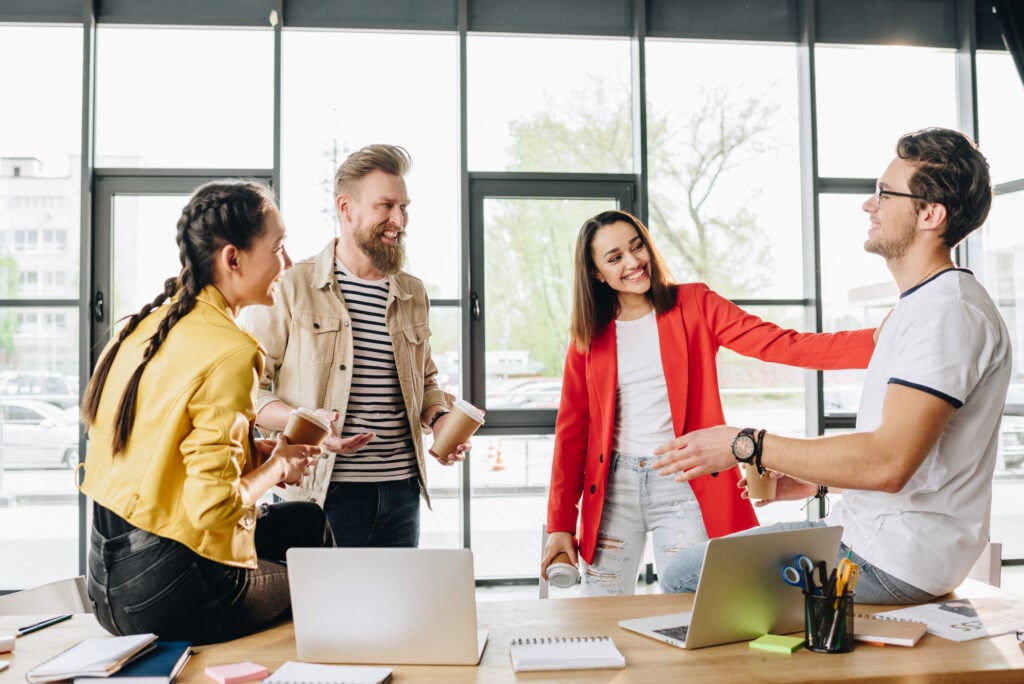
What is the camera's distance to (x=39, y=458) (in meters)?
4.23

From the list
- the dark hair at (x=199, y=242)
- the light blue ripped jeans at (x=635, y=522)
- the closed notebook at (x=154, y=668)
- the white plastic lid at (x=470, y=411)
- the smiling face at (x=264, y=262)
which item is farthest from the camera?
the light blue ripped jeans at (x=635, y=522)

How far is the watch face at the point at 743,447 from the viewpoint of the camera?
5.48 feet

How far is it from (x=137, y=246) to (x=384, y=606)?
3.65 metres

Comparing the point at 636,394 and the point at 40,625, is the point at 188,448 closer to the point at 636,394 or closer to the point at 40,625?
the point at 40,625

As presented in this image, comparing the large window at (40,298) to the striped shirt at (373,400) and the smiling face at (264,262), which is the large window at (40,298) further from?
the smiling face at (264,262)

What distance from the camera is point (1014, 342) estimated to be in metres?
4.96

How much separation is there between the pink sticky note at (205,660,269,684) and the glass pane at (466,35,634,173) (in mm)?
3566

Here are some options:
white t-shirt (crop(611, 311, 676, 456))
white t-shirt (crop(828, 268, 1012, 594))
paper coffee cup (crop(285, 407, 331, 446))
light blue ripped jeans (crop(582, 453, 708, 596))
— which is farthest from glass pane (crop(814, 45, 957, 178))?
paper coffee cup (crop(285, 407, 331, 446))

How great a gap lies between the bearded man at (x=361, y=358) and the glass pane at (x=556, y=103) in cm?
206

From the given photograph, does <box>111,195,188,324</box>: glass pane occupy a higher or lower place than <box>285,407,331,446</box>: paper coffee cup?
higher

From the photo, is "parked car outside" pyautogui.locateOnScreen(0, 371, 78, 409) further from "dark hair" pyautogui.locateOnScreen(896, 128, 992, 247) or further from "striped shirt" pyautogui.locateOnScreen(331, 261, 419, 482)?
"dark hair" pyautogui.locateOnScreen(896, 128, 992, 247)

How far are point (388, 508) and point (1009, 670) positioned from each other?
165cm

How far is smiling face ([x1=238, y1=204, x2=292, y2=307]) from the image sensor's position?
1.67m

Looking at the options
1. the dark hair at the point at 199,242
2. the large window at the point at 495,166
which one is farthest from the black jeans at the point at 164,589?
the large window at the point at 495,166
